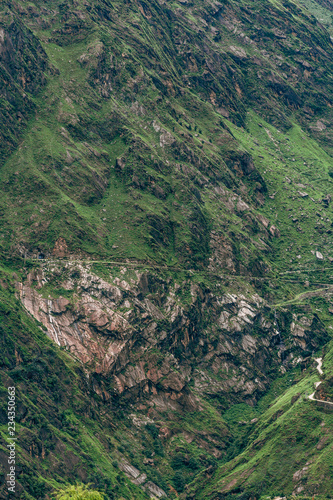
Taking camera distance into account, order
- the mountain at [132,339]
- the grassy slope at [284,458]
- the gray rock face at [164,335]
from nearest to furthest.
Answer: the mountain at [132,339] → the grassy slope at [284,458] → the gray rock face at [164,335]

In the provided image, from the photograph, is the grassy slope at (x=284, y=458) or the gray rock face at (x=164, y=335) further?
the gray rock face at (x=164, y=335)

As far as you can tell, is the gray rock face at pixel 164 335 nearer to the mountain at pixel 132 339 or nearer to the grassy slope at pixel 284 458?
the mountain at pixel 132 339

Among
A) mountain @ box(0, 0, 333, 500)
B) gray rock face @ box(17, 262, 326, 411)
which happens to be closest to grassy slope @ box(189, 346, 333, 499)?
mountain @ box(0, 0, 333, 500)

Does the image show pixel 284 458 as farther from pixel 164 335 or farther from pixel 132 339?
pixel 132 339

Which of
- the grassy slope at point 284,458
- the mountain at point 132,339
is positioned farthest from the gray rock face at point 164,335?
the grassy slope at point 284,458

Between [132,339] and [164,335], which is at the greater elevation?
[164,335]

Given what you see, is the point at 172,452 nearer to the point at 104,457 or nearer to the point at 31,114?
the point at 104,457

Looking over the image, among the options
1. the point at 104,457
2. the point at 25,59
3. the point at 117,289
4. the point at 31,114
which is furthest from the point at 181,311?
the point at 25,59

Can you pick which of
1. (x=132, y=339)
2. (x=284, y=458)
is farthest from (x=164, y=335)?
(x=284, y=458)

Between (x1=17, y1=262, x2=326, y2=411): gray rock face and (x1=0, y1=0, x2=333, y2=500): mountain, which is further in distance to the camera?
(x1=17, y1=262, x2=326, y2=411): gray rock face

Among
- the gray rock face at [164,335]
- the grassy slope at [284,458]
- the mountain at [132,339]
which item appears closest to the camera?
the mountain at [132,339]

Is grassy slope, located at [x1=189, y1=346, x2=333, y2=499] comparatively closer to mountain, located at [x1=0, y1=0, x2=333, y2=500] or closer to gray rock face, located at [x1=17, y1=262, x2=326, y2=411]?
mountain, located at [x1=0, y1=0, x2=333, y2=500]

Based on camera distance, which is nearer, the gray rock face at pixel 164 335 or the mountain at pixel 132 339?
the mountain at pixel 132 339
